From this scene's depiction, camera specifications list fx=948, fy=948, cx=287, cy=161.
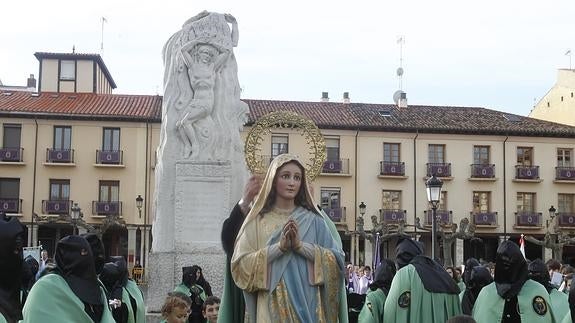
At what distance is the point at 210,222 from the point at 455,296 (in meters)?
8.13

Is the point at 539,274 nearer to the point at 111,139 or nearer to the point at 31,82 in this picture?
the point at 111,139

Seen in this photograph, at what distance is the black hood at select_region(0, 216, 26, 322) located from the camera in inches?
197

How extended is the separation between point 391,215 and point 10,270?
1968 inches

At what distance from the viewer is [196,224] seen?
16734 millimetres

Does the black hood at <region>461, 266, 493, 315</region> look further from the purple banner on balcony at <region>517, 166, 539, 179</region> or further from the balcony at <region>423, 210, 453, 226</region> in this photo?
the purple banner on balcony at <region>517, 166, 539, 179</region>

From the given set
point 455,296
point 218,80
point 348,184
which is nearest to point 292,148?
point 348,184

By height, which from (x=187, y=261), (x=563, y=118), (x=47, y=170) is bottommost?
(x=187, y=261)

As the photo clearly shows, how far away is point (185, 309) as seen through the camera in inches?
287

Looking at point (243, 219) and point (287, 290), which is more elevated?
point (243, 219)

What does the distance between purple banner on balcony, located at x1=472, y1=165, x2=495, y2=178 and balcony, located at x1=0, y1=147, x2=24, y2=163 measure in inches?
1025

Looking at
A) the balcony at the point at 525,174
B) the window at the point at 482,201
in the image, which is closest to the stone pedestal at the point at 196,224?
the window at the point at 482,201

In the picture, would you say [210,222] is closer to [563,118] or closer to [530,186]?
[530,186]

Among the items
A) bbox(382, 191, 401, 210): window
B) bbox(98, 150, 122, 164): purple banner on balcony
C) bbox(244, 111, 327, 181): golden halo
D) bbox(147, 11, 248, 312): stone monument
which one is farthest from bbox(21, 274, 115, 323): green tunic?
bbox(382, 191, 401, 210): window

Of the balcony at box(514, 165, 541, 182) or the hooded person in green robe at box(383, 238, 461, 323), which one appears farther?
the balcony at box(514, 165, 541, 182)
